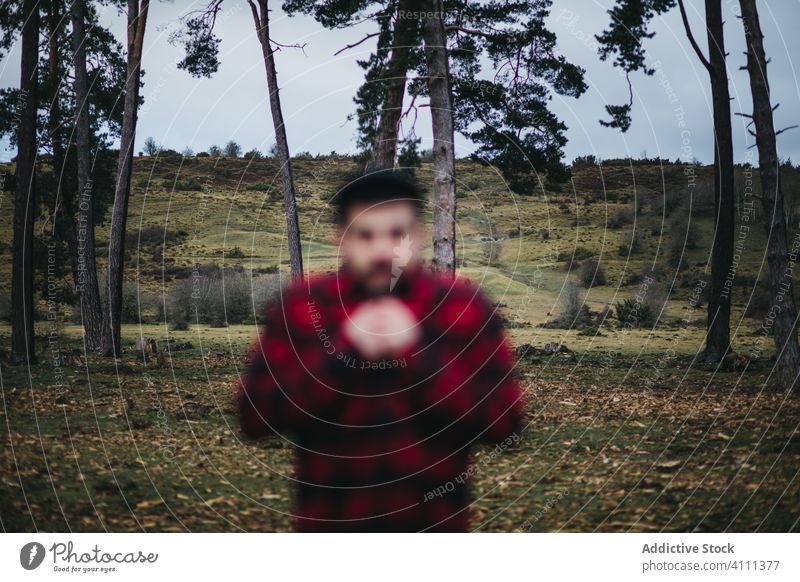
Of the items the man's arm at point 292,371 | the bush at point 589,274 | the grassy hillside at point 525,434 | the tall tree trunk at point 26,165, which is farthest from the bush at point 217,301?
the man's arm at point 292,371

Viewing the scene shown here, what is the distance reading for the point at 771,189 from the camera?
276 inches

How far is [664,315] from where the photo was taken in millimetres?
18484

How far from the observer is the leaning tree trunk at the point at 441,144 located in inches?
314

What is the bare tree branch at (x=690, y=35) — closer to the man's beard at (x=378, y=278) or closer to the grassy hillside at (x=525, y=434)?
the grassy hillside at (x=525, y=434)

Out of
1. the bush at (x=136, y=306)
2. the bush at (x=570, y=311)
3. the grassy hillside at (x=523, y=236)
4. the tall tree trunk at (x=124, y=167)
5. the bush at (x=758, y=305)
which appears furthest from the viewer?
the grassy hillside at (x=523, y=236)

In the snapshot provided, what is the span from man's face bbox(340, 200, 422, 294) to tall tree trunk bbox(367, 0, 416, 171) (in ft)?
19.7

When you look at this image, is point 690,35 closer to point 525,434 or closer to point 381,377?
point 525,434

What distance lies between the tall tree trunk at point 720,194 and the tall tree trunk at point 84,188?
986 centimetres

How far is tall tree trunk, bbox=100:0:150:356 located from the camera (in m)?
11.1

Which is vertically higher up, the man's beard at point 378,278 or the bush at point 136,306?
the man's beard at point 378,278

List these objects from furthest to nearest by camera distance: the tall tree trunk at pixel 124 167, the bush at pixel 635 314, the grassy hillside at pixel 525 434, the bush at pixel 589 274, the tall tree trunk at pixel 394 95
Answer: the bush at pixel 589 274 < the bush at pixel 635 314 < the tall tree trunk at pixel 124 167 < the tall tree trunk at pixel 394 95 < the grassy hillside at pixel 525 434

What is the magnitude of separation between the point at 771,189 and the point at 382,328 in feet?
20.6

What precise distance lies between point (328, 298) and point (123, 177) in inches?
402
